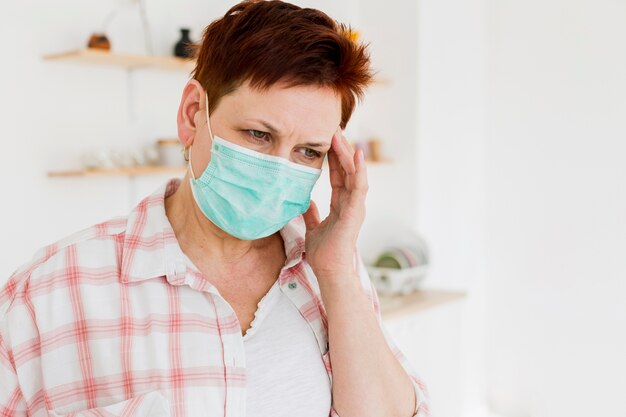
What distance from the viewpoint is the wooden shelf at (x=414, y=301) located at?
3087 mm

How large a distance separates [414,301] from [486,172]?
1.22 meters

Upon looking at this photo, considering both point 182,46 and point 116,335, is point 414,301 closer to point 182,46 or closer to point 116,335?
point 182,46

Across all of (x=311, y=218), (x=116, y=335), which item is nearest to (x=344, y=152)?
(x=311, y=218)

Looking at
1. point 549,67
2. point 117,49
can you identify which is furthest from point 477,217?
point 117,49

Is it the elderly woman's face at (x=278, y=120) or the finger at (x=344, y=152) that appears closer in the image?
the elderly woman's face at (x=278, y=120)

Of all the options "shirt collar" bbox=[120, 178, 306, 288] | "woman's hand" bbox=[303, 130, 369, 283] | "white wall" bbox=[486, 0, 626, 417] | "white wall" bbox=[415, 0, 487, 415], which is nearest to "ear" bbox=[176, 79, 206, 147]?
"shirt collar" bbox=[120, 178, 306, 288]

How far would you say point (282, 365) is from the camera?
1.23m

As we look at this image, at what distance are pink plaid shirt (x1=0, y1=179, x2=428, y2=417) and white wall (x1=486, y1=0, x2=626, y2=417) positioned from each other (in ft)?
9.71

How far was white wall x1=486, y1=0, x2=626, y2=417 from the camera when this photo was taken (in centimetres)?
366

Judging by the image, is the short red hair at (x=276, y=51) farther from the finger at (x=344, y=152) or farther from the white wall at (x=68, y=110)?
the white wall at (x=68, y=110)

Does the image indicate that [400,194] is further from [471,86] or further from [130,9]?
[130,9]

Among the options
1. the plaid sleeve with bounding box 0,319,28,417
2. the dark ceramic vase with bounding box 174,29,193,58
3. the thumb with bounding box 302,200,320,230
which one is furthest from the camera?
the dark ceramic vase with bounding box 174,29,193,58

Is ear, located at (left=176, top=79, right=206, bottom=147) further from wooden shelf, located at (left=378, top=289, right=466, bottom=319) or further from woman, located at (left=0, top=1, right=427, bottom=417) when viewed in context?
wooden shelf, located at (left=378, top=289, right=466, bottom=319)

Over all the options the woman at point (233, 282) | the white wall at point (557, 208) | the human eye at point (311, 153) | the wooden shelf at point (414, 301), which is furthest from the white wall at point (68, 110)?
the white wall at point (557, 208)
